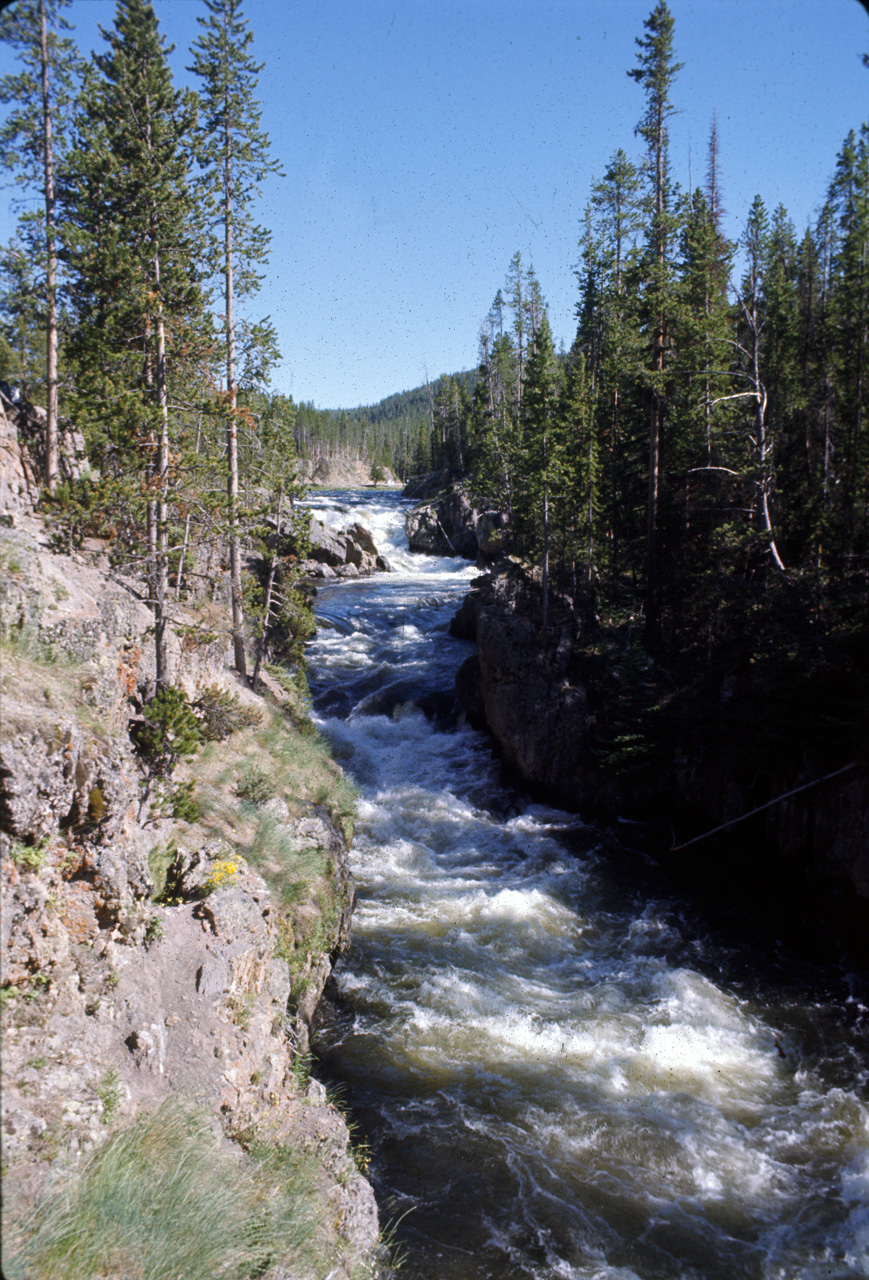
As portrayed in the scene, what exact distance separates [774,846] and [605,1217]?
879 cm

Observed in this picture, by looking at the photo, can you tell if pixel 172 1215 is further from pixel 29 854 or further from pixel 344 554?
pixel 344 554

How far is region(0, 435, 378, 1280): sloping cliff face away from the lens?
4586 millimetres

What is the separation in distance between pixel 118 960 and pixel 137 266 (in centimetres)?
1102

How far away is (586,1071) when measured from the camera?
9211mm

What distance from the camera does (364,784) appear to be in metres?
19.1

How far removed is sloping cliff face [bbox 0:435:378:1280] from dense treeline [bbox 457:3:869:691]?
12.0m

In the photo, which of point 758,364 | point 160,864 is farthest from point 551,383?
point 160,864

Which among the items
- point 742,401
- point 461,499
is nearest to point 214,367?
point 742,401

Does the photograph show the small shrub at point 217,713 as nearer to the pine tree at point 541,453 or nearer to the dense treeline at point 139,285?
Answer: the dense treeline at point 139,285

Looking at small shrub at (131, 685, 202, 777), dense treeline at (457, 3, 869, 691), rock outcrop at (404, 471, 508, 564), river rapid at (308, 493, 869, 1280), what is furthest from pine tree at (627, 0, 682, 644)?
rock outcrop at (404, 471, 508, 564)

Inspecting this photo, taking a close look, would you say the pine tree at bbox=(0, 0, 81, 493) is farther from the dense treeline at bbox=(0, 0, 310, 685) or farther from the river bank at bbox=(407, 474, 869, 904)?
the river bank at bbox=(407, 474, 869, 904)

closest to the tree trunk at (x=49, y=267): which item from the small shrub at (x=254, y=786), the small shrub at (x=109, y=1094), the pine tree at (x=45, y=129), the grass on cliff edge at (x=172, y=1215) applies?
the pine tree at (x=45, y=129)

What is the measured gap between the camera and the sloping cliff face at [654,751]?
12.9 metres

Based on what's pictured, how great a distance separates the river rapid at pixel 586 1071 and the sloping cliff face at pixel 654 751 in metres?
1.64
